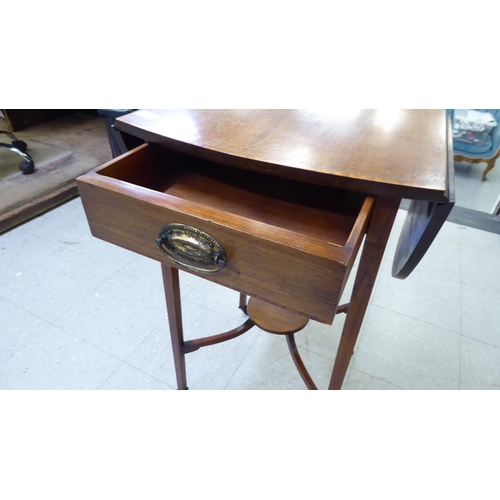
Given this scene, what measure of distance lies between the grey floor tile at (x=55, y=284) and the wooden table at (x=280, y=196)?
73cm

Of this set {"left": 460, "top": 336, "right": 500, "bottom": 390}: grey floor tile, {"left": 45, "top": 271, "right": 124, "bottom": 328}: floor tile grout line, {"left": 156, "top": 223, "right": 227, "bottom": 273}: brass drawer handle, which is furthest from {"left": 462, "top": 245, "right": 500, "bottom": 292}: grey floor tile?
{"left": 45, "top": 271, "right": 124, "bottom": 328}: floor tile grout line

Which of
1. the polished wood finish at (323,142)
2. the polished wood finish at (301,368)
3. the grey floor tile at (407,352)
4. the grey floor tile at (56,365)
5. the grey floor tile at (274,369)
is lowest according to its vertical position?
the grey floor tile at (56,365)

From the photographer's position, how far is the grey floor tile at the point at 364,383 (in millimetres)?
1053

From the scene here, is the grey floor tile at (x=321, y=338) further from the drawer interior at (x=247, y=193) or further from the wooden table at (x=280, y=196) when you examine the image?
the drawer interior at (x=247, y=193)

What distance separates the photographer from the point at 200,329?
121 cm

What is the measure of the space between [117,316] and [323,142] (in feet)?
3.23

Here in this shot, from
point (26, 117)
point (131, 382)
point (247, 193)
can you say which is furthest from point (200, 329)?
point (26, 117)

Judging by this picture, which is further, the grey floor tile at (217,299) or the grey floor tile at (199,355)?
the grey floor tile at (217,299)

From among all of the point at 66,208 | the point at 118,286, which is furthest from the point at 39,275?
the point at 66,208

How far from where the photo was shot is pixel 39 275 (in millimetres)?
1389

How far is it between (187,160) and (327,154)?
32 centimetres

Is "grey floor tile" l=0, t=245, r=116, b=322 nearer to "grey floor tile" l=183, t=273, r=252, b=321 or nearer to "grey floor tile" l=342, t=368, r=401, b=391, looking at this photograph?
"grey floor tile" l=183, t=273, r=252, b=321

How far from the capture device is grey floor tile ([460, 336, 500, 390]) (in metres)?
1.06

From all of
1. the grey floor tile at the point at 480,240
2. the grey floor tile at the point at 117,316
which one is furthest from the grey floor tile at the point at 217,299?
the grey floor tile at the point at 480,240
